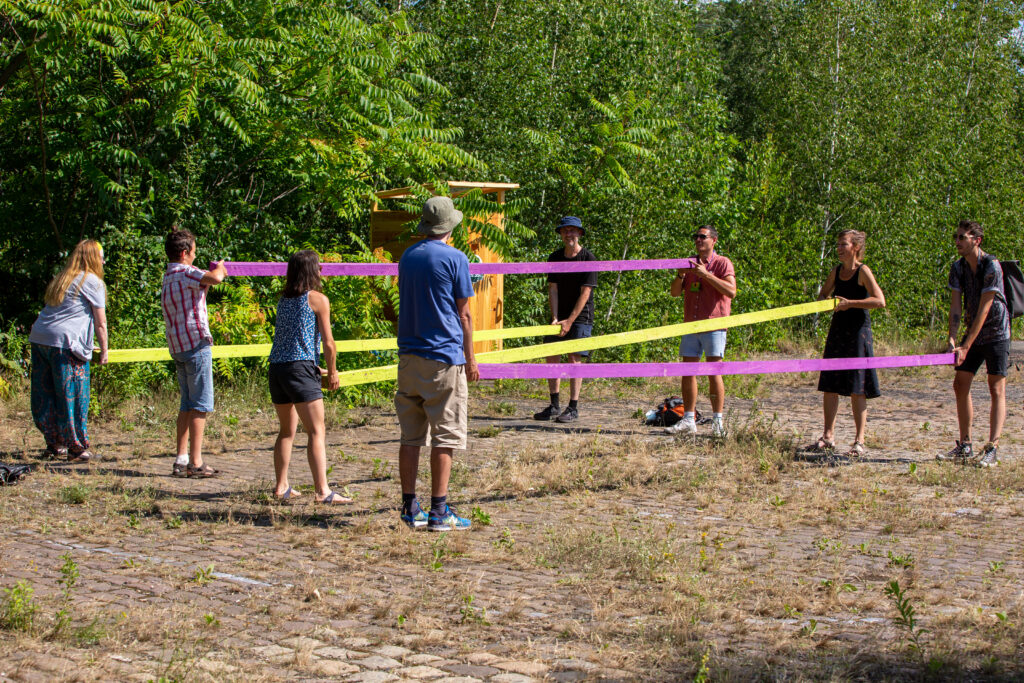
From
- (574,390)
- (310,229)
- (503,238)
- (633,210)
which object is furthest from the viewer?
(633,210)

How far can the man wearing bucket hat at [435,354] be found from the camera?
6.14 m

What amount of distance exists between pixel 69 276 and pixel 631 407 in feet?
19.6

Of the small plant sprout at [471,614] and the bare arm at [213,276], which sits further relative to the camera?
the bare arm at [213,276]

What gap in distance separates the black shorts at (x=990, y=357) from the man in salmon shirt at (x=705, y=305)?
2.00 meters

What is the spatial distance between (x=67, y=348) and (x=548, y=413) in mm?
4513

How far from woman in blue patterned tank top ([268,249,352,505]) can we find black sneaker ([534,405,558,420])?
12.7 feet

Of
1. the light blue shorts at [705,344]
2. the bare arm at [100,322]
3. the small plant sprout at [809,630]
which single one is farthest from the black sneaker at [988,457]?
the bare arm at [100,322]

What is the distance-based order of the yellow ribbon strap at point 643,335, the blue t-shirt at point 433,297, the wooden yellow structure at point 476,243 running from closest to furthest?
the blue t-shirt at point 433,297 → the yellow ribbon strap at point 643,335 → the wooden yellow structure at point 476,243

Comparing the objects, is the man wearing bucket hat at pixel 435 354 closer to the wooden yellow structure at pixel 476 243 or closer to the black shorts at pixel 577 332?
the black shorts at pixel 577 332

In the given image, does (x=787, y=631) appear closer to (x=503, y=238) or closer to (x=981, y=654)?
(x=981, y=654)

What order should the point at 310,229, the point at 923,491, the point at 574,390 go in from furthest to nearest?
the point at 310,229, the point at 574,390, the point at 923,491

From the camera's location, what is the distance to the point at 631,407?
11555 millimetres

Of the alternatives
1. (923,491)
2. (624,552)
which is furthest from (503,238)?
(624,552)

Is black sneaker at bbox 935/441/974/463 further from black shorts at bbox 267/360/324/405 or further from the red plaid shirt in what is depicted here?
the red plaid shirt
